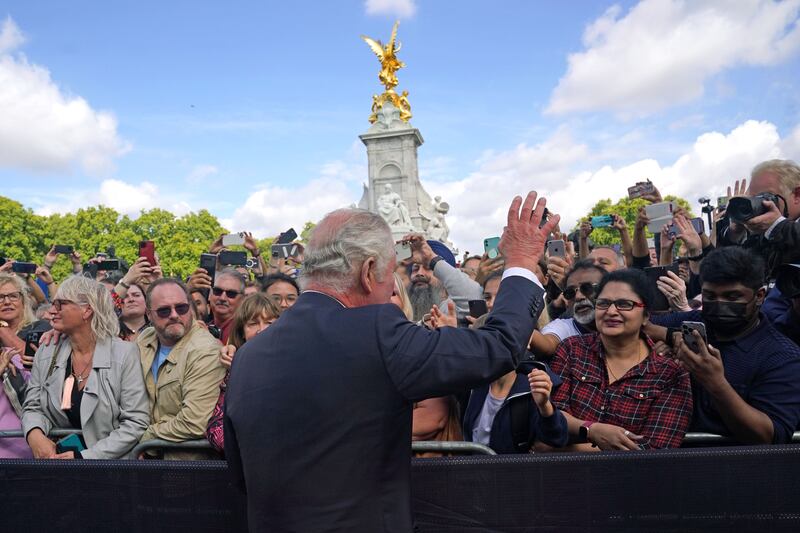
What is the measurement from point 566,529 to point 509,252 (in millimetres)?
1263

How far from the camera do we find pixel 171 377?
13.2 feet

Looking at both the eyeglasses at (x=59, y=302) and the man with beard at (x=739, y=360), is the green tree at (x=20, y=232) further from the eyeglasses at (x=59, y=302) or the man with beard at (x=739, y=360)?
the man with beard at (x=739, y=360)

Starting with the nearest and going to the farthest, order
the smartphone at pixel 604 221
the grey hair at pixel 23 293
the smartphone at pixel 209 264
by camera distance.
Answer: the grey hair at pixel 23 293 < the smartphone at pixel 604 221 < the smartphone at pixel 209 264

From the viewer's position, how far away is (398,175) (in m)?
37.5

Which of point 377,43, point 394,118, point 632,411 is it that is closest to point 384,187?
point 394,118

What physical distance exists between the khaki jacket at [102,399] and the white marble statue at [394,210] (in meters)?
30.8

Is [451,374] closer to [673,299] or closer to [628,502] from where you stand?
[628,502]

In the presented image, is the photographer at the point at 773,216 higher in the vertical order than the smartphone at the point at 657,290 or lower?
higher

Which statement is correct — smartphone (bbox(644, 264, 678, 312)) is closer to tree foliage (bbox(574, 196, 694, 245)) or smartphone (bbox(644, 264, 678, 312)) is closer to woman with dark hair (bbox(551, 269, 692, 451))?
woman with dark hair (bbox(551, 269, 692, 451))

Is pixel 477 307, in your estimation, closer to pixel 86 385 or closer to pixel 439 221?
pixel 86 385

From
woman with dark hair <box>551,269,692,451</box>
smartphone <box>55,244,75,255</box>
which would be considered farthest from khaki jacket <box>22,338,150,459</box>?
smartphone <box>55,244,75,255</box>

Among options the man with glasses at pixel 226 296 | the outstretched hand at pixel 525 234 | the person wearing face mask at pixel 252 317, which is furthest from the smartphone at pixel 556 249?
the outstretched hand at pixel 525 234

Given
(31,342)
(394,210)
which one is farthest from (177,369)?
(394,210)

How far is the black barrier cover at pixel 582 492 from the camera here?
2.61m
